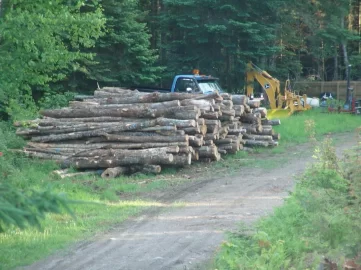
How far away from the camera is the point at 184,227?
11.4 m

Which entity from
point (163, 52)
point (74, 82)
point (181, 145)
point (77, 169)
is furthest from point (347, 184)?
point (163, 52)

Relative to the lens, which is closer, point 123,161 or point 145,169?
point 123,161

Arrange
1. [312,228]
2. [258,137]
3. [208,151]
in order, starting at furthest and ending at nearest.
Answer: [258,137]
[208,151]
[312,228]

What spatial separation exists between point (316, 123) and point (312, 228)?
21874 mm

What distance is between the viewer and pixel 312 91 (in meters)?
42.2

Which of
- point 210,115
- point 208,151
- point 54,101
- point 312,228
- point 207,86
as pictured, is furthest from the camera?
point 207,86

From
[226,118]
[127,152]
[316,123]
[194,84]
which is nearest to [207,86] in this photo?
[194,84]

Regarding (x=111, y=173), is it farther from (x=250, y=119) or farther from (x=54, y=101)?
(x=54, y=101)

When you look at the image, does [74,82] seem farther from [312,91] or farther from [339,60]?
[339,60]

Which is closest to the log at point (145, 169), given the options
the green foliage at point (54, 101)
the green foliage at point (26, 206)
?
the green foliage at point (54, 101)

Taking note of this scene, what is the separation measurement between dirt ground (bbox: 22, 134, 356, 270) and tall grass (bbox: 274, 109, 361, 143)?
8.74 meters

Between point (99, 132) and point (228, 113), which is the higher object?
point (228, 113)

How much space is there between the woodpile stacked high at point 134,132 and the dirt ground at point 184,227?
1287 millimetres

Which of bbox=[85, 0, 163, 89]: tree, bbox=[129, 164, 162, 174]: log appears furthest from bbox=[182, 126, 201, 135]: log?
bbox=[85, 0, 163, 89]: tree
